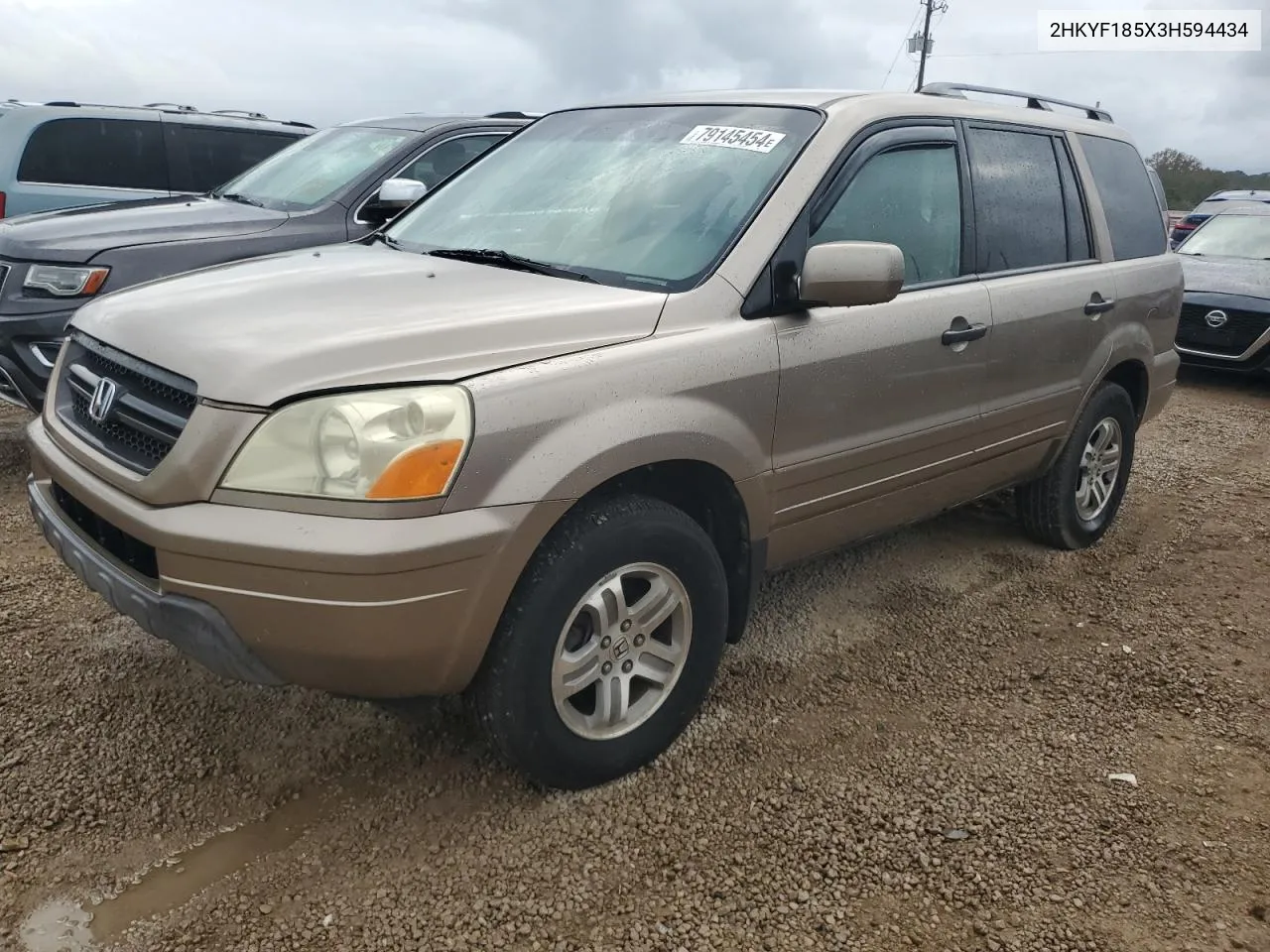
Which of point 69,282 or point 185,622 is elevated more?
point 69,282

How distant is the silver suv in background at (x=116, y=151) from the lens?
22.2ft

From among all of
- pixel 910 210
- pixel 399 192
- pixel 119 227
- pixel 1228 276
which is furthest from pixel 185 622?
pixel 1228 276

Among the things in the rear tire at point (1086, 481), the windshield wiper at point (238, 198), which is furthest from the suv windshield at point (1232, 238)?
the windshield wiper at point (238, 198)

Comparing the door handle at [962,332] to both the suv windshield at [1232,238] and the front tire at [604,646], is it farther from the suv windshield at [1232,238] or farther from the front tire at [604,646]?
the suv windshield at [1232,238]

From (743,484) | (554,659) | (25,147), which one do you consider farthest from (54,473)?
(25,147)

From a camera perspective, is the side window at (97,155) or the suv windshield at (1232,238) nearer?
the side window at (97,155)

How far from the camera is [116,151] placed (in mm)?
7203

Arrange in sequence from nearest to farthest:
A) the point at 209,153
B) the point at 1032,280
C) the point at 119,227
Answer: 1. the point at 1032,280
2. the point at 119,227
3. the point at 209,153

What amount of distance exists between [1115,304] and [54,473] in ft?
12.9

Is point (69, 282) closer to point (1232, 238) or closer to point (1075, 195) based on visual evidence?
point (1075, 195)

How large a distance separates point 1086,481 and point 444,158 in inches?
156

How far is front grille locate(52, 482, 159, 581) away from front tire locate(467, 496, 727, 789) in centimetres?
79

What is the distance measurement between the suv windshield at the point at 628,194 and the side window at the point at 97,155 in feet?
15.2

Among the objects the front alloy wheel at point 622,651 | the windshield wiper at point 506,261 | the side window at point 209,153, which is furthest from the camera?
the side window at point 209,153
